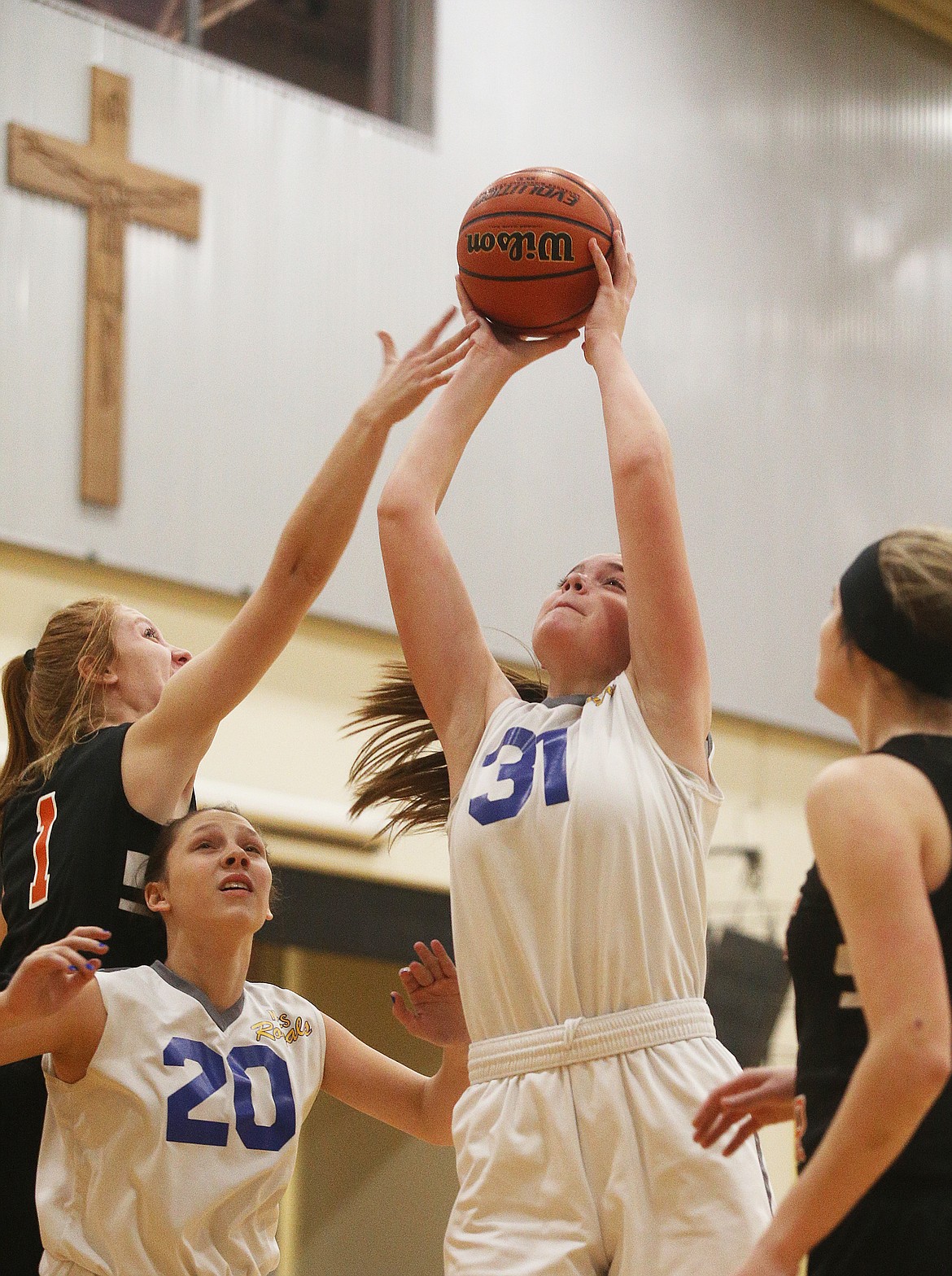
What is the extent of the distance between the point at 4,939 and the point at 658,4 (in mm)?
7954

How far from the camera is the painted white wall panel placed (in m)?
7.60

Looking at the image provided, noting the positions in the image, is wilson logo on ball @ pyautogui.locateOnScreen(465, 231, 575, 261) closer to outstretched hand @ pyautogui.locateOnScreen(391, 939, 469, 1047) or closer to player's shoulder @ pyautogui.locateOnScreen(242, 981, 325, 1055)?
outstretched hand @ pyautogui.locateOnScreen(391, 939, 469, 1047)

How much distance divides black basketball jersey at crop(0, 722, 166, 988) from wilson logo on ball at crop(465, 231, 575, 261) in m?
1.29

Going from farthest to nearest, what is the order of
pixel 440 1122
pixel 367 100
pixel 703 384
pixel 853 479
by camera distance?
pixel 853 479, pixel 703 384, pixel 367 100, pixel 440 1122

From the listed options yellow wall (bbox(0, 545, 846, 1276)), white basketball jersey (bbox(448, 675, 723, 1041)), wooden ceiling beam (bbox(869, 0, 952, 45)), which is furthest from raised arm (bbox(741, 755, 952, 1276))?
wooden ceiling beam (bbox(869, 0, 952, 45))

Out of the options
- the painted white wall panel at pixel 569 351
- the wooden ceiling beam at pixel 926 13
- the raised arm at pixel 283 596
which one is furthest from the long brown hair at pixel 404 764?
the wooden ceiling beam at pixel 926 13

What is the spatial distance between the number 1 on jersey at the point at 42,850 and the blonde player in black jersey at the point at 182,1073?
212 millimetres

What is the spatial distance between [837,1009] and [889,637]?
1.58ft

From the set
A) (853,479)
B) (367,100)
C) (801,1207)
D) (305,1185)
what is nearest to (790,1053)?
(305,1185)

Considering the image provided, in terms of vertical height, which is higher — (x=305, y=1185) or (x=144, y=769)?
(x=144, y=769)

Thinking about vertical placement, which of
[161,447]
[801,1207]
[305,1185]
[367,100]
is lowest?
[305,1185]

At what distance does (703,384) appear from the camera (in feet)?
32.2

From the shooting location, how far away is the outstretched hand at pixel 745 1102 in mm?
2350

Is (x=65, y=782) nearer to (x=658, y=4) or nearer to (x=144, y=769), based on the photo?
(x=144, y=769)
